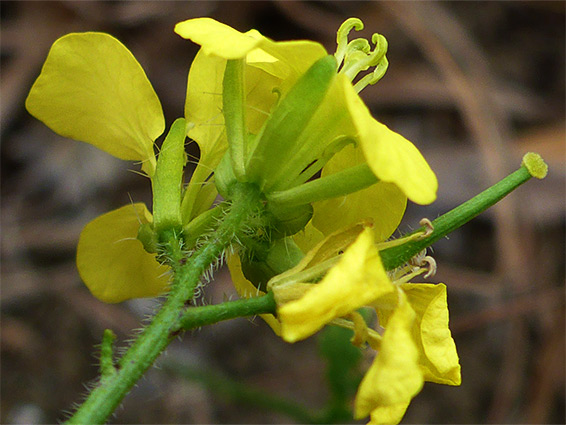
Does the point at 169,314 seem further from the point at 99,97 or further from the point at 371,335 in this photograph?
the point at 99,97

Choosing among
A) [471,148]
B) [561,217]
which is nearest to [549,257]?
[561,217]

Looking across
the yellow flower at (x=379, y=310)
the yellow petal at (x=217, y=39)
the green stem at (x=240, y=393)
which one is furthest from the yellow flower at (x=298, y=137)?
the green stem at (x=240, y=393)

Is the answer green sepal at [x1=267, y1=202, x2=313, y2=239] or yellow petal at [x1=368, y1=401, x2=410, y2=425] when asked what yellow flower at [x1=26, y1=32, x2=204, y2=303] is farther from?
yellow petal at [x1=368, y1=401, x2=410, y2=425]

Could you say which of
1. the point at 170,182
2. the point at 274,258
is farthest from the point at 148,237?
the point at 274,258

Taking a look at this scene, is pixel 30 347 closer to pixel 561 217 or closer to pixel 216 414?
pixel 216 414

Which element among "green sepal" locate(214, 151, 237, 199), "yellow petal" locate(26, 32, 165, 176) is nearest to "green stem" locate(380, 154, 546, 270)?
"green sepal" locate(214, 151, 237, 199)

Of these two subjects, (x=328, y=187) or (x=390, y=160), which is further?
(x=328, y=187)
